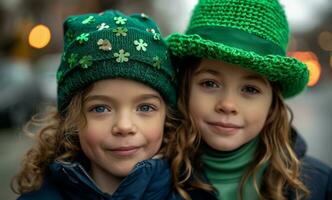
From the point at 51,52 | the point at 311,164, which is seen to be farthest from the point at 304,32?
the point at 311,164

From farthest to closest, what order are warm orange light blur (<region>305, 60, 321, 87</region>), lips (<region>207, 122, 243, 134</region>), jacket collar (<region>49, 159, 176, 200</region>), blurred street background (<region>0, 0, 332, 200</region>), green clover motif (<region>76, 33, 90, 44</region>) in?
blurred street background (<region>0, 0, 332, 200</region>)
warm orange light blur (<region>305, 60, 321, 87</region>)
lips (<region>207, 122, 243, 134</region>)
green clover motif (<region>76, 33, 90, 44</region>)
jacket collar (<region>49, 159, 176, 200</region>)

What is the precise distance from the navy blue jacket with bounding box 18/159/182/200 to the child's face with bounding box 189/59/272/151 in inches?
11.1

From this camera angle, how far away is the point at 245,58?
2420mm

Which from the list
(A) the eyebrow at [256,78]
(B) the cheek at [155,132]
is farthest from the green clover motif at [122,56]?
(A) the eyebrow at [256,78]

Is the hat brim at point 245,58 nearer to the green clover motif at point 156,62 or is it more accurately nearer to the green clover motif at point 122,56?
the green clover motif at point 156,62

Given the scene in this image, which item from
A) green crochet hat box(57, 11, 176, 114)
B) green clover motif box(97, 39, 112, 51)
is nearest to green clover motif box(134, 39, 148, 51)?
green crochet hat box(57, 11, 176, 114)

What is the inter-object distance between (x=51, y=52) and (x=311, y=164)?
86.2 feet

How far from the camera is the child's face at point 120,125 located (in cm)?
238

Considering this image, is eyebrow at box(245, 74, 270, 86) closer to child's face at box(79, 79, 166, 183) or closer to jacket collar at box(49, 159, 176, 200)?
child's face at box(79, 79, 166, 183)

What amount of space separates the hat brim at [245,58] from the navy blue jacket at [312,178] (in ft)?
1.21

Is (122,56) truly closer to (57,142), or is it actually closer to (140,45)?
(140,45)

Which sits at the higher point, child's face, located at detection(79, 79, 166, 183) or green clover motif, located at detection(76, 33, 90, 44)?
green clover motif, located at detection(76, 33, 90, 44)

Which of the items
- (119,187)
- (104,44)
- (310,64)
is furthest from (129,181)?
(310,64)

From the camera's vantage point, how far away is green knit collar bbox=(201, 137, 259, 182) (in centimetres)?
263
